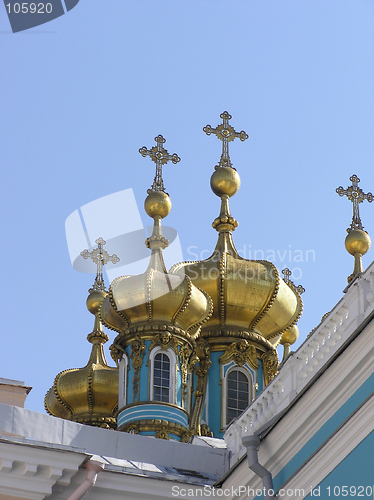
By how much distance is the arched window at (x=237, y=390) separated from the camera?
1945 centimetres

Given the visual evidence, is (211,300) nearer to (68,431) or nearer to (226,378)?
(226,378)

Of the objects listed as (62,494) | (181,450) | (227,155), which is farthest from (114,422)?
(62,494)

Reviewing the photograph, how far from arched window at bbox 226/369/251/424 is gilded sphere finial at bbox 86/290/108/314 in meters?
4.32

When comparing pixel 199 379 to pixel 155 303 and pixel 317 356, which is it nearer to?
pixel 155 303

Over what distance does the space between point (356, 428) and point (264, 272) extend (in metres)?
10.8

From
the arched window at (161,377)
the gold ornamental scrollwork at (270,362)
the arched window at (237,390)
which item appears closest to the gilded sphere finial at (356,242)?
the gold ornamental scrollwork at (270,362)

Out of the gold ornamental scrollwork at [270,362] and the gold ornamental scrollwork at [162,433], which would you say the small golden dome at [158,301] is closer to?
the gold ornamental scrollwork at [270,362]

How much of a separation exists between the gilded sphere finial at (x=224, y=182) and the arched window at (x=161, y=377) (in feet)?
13.3

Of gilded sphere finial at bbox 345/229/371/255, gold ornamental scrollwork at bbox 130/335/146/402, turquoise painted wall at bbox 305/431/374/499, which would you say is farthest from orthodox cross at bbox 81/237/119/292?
turquoise painted wall at bbox 305/431/374/499

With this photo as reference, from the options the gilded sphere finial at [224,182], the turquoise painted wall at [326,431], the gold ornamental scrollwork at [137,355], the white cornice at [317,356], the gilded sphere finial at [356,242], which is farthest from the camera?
the gilded sphere finial at [224,182]

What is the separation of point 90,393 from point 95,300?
2.29m

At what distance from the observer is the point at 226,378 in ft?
64.7

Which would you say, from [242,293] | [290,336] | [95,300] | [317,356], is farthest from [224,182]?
[317,356]

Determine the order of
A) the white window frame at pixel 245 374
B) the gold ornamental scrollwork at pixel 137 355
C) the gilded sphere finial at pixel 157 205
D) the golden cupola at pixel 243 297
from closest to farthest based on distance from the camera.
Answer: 1. the gold ornamental scrollwork at pixel 137 355
2. the white window frame at pixel 245 374
3. the golden cupola at pixel 243 297
4. the gilded sphere finial at pixel 157 205
